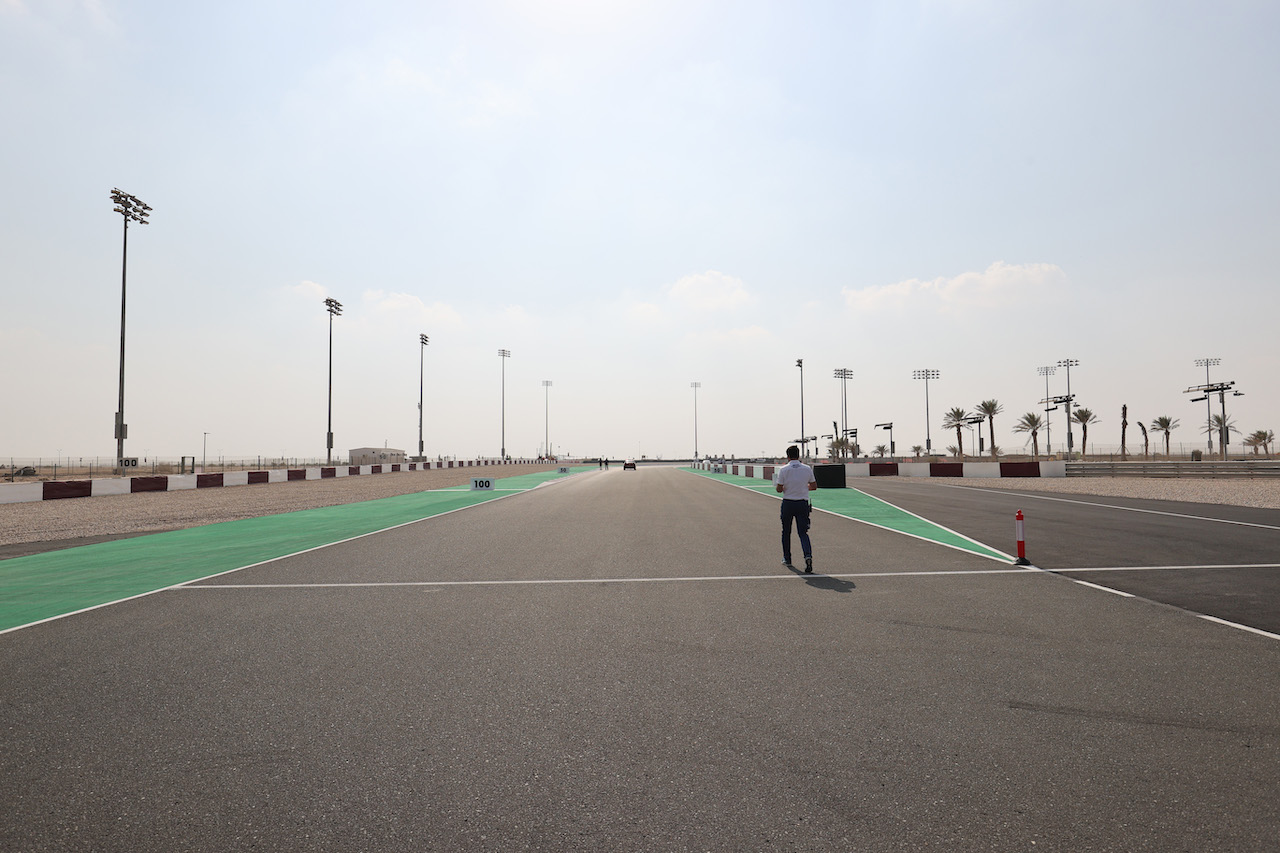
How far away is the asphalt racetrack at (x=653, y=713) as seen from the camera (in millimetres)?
3047

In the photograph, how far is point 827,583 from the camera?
8547mm

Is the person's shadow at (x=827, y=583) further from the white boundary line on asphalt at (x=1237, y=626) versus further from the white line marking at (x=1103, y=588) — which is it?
the white boundary line on asphalt at (x=1237, y=626)

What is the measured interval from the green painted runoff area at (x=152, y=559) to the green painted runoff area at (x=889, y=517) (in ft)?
37.4

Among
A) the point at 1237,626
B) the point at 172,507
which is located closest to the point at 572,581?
the point at 1237,626

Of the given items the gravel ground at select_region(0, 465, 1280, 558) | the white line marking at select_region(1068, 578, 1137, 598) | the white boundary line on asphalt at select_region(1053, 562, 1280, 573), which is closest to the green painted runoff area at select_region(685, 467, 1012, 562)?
the white boundary line on asphalt at select_region(1053, 562, 1280, 573)

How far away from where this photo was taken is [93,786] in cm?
341

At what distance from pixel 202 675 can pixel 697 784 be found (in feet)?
13.4

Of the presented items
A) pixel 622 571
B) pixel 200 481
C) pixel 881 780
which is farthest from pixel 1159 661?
pixel 200 481

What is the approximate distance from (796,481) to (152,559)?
10.4 metres

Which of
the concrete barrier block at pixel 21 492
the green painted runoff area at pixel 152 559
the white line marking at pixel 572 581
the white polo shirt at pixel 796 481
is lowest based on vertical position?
the white line marking at pixel 572 581

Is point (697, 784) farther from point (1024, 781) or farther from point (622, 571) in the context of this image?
point (622, 571)

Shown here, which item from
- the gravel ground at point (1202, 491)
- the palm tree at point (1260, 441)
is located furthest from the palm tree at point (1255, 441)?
the gravel ground at point (1202, 491)

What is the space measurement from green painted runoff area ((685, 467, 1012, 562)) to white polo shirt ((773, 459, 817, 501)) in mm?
3414

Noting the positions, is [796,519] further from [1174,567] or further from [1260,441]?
[1260,441]
